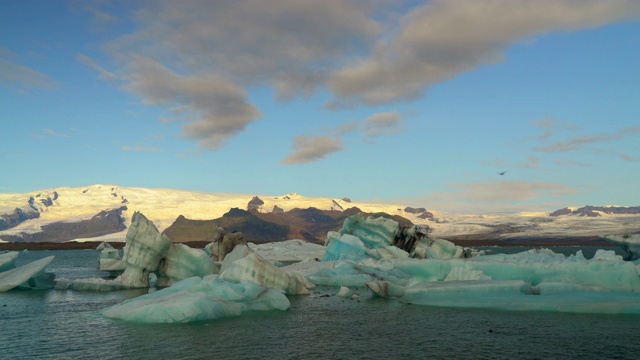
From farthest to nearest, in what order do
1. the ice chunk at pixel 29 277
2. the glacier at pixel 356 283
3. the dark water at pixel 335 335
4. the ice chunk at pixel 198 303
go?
the ice chunk at pixel 29 277
the glacier at pixel 356 283
the ice chunk at pixel 198 303
the dark water at pixel 335 335

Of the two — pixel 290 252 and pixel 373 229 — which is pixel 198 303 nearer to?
pixel 373 229

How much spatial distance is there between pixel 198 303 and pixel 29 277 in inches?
601

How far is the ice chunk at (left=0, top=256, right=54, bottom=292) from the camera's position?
2567cm

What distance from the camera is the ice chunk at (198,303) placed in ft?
51.1

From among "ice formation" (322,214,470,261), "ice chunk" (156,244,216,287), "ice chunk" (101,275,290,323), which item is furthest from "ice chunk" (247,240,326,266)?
"ice chunk" (101,275,290,323)

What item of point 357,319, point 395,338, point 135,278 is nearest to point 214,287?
point 357,319

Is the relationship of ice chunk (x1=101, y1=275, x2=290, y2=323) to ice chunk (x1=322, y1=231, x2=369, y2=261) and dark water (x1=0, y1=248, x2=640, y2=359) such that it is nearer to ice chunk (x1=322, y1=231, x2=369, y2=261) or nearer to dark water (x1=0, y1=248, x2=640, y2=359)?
dark water (x1=0, y1=248, x2=640, y2=359)

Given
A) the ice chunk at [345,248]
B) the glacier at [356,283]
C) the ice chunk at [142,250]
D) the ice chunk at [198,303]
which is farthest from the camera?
the ice chunk at [345,248]

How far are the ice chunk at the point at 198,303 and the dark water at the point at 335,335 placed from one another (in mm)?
447

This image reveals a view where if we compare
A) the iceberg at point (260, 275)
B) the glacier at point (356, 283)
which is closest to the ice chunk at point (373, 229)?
the glacier at point (356, 283)

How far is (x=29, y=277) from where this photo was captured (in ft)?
84.3

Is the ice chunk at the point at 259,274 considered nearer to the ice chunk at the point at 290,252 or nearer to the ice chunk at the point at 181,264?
the ice chunk at the point at 181,264

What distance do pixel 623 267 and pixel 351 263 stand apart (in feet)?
47.3

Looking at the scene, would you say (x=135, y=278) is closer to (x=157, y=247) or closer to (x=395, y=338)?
(x=157, y=247)
